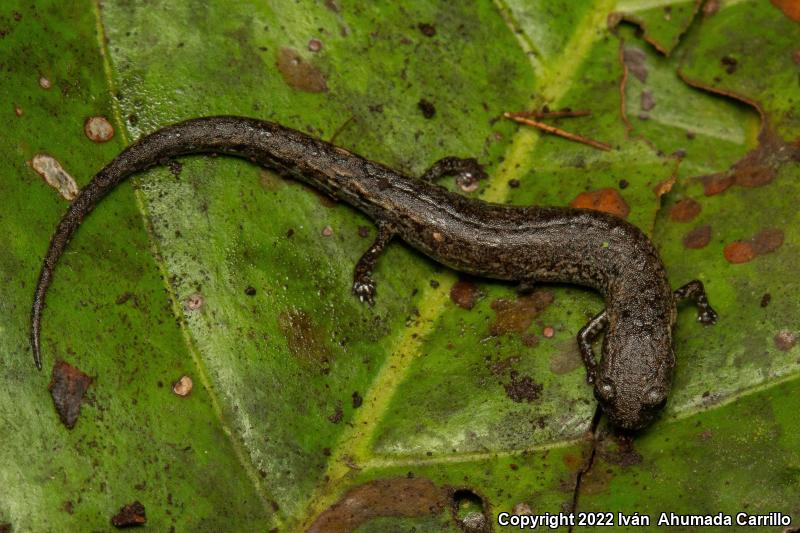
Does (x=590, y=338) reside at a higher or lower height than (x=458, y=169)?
lower

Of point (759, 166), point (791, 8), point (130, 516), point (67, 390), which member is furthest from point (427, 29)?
point (130, 516)

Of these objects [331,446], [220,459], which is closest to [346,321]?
[331,446]

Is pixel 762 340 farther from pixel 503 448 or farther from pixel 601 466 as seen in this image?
pixel 503 448

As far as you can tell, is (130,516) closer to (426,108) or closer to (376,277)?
(376,277)

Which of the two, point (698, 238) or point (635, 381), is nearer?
point (635, 381)

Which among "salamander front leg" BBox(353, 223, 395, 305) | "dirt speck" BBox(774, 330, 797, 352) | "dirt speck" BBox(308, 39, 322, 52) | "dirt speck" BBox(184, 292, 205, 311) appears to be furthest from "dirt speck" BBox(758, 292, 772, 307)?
"dirt speck" BBox(184, 292, 205, 311)
